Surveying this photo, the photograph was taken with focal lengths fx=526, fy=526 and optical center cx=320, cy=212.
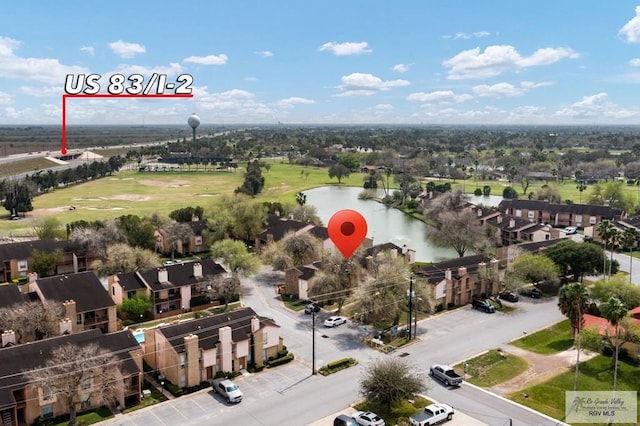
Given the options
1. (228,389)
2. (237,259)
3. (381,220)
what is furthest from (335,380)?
(381,220)

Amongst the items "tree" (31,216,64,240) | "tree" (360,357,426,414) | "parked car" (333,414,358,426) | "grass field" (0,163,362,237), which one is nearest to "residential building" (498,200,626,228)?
"grass field" (0,163,362,237)

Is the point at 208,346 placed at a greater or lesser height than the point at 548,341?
greater

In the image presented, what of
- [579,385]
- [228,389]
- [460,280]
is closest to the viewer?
[228,389]

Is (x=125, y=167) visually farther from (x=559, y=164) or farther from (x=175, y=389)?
(x=175, y=389)

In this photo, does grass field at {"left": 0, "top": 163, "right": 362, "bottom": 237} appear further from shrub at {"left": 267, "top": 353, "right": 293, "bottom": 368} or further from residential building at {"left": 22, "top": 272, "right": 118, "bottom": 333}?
shrub at {"left": 267, "top": 353, "right": 293, "bottom": 368}

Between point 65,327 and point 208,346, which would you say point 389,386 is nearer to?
point 208,346
